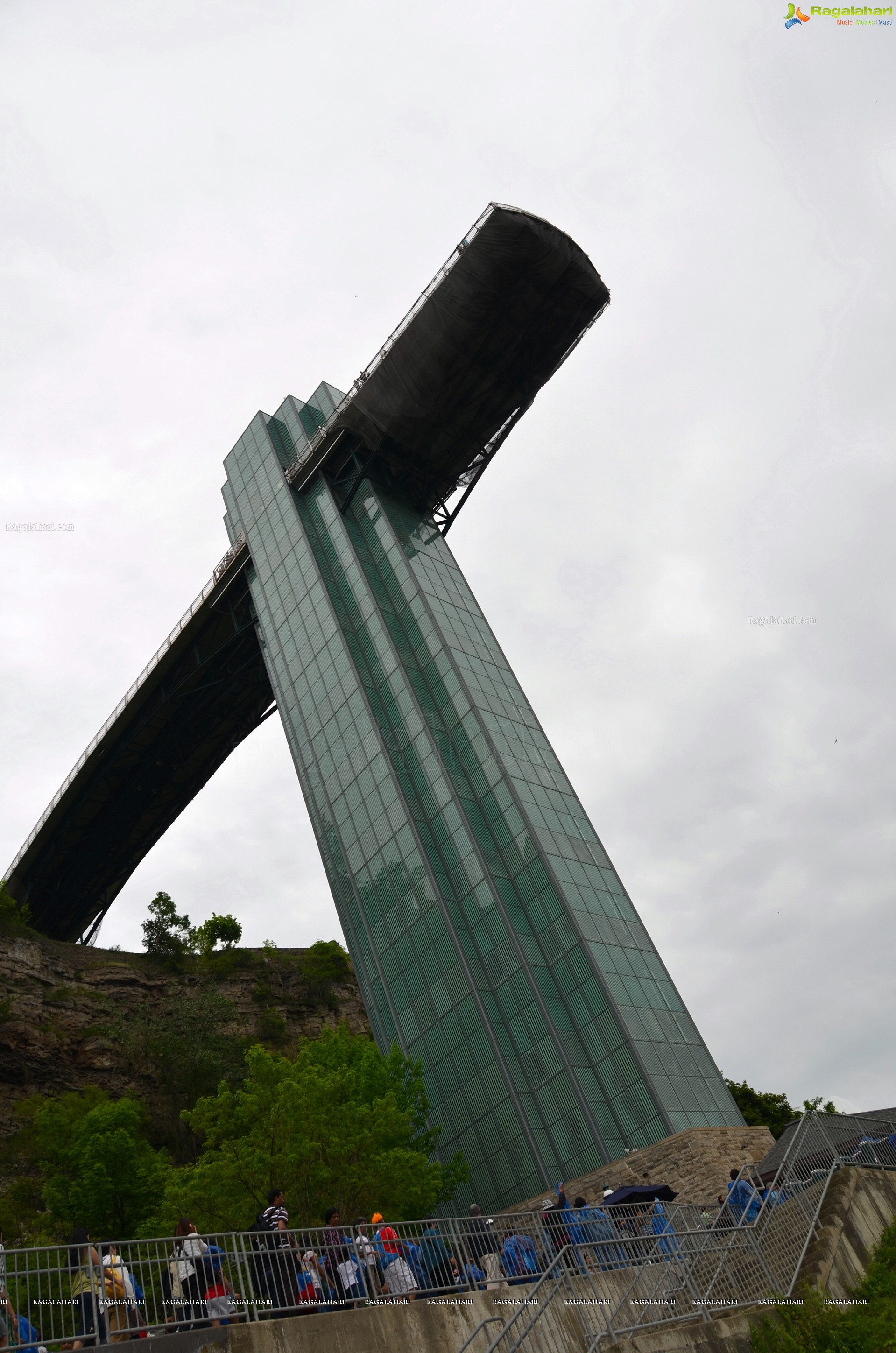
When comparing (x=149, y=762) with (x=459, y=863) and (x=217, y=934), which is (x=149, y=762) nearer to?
(x=217, y=934)

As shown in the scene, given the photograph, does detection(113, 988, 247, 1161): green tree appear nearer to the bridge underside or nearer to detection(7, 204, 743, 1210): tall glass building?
detection(7, 204, 743, 1210): tall glass building

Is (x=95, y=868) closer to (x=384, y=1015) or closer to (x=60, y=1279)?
(x=384, y=1015)

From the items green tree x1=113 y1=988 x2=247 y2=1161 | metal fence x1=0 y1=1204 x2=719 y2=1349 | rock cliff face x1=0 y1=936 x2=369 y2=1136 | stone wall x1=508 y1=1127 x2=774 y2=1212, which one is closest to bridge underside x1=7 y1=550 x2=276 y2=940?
rock cliff face x1=0 y1=936 x2=369 y2=1136

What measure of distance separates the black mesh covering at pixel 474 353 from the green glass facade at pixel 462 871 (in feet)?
12.1

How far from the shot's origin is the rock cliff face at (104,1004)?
4728cm

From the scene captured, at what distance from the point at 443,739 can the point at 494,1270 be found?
28918 millimetres

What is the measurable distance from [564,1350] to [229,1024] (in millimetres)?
44436

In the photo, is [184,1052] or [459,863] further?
[184,1052]

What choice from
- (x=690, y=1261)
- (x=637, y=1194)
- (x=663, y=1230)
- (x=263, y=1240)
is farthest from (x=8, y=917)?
(x=690, y=1261)

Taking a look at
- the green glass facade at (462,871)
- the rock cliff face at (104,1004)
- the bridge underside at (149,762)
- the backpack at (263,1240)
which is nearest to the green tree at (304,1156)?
the green glass facade at (462,871)

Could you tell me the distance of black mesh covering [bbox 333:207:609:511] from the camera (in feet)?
175

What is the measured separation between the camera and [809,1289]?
15.3 meters

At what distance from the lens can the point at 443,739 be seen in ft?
143

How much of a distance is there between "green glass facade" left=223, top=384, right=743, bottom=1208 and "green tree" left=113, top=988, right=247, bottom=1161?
11.3 metres
